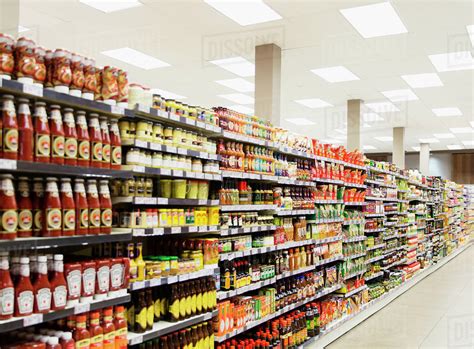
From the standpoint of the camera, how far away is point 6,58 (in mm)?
2426

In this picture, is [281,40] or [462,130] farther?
[462,130]

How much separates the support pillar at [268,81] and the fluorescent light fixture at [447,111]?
689cm

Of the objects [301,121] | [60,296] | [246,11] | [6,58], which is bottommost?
[60,296]

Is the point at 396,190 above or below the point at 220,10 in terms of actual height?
below

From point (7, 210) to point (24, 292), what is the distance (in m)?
0.44

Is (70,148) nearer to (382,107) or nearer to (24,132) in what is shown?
(24,132)

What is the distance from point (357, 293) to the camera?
7.31m

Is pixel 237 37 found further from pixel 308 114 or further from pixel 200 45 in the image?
pixel 308 114

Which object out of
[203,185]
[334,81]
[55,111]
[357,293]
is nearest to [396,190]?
[334,81]

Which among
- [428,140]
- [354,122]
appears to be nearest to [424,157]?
[428,140]

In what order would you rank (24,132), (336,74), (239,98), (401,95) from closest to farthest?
(24,132) → (336,74) → (401,95) → (239,98)

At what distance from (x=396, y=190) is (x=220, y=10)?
5828 mm

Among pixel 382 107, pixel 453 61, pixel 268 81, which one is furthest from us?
pixel 382 107

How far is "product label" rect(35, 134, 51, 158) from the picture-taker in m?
2.53
